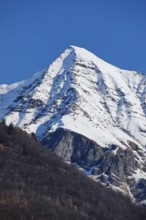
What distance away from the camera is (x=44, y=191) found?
454 ft

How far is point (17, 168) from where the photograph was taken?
145875 mm

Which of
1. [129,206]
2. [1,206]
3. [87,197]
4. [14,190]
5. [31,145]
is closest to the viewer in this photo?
[1,206]

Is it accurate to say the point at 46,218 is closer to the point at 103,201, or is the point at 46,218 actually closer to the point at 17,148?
the point at 103,201

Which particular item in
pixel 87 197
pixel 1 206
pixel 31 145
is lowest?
pixel 1 206

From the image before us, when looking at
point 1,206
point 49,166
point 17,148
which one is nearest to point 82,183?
point 49,166

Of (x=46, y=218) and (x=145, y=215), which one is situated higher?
(x=145, y=215)

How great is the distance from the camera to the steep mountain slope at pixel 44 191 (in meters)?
121

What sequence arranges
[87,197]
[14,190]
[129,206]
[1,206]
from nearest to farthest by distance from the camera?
[1,206]
[14,190]
[87,197]
[129,206]

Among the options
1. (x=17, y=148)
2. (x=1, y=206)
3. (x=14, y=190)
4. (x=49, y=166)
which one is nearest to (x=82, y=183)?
(x=49, y=166)

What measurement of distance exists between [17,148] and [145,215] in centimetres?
3807

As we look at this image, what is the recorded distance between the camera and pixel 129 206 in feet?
515

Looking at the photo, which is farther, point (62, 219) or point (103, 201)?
point (103, 201)

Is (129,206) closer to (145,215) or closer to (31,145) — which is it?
(145,215)

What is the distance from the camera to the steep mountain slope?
121 metres
